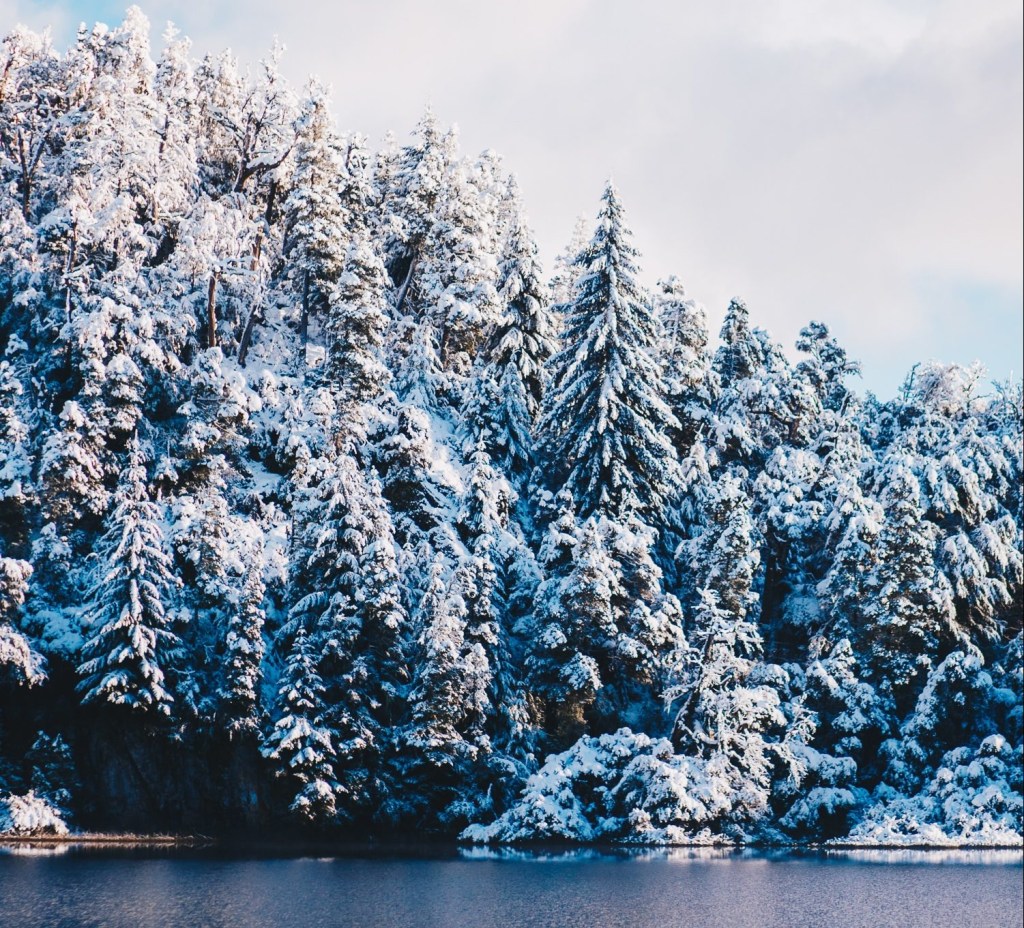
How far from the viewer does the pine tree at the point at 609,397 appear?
151 feet

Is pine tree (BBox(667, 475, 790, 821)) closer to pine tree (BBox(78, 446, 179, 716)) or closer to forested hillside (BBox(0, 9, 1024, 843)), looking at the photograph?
forested hillside (BBox(0, 9, 1024, 843))

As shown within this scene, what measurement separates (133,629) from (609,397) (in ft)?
73.3

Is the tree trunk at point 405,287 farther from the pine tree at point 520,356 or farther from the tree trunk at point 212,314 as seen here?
the tree trunk at point 212,314

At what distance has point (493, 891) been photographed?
2462 cm

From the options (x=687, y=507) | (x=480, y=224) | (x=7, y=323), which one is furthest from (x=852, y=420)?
(x=7, y=323)

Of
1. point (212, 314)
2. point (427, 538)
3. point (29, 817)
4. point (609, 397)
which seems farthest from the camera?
point (212, 314)

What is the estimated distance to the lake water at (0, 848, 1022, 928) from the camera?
67.2ft

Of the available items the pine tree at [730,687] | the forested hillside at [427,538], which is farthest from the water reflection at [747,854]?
the pine tree at [730,687]

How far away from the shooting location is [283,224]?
61.4m

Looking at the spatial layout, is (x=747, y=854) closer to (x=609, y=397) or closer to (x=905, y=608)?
(x=905, y=608)

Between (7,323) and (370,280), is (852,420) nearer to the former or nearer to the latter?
(370,280)

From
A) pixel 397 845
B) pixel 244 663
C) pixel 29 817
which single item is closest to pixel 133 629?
pixel 244 663

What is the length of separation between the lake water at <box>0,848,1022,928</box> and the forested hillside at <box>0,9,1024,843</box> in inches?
225

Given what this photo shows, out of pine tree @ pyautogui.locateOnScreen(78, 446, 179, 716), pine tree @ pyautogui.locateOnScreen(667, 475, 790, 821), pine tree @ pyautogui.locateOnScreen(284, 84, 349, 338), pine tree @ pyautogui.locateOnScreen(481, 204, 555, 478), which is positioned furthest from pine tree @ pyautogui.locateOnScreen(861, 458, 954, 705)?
pine tree @ pyautogui.locateOnScreen(284, 84, 349, 338)
